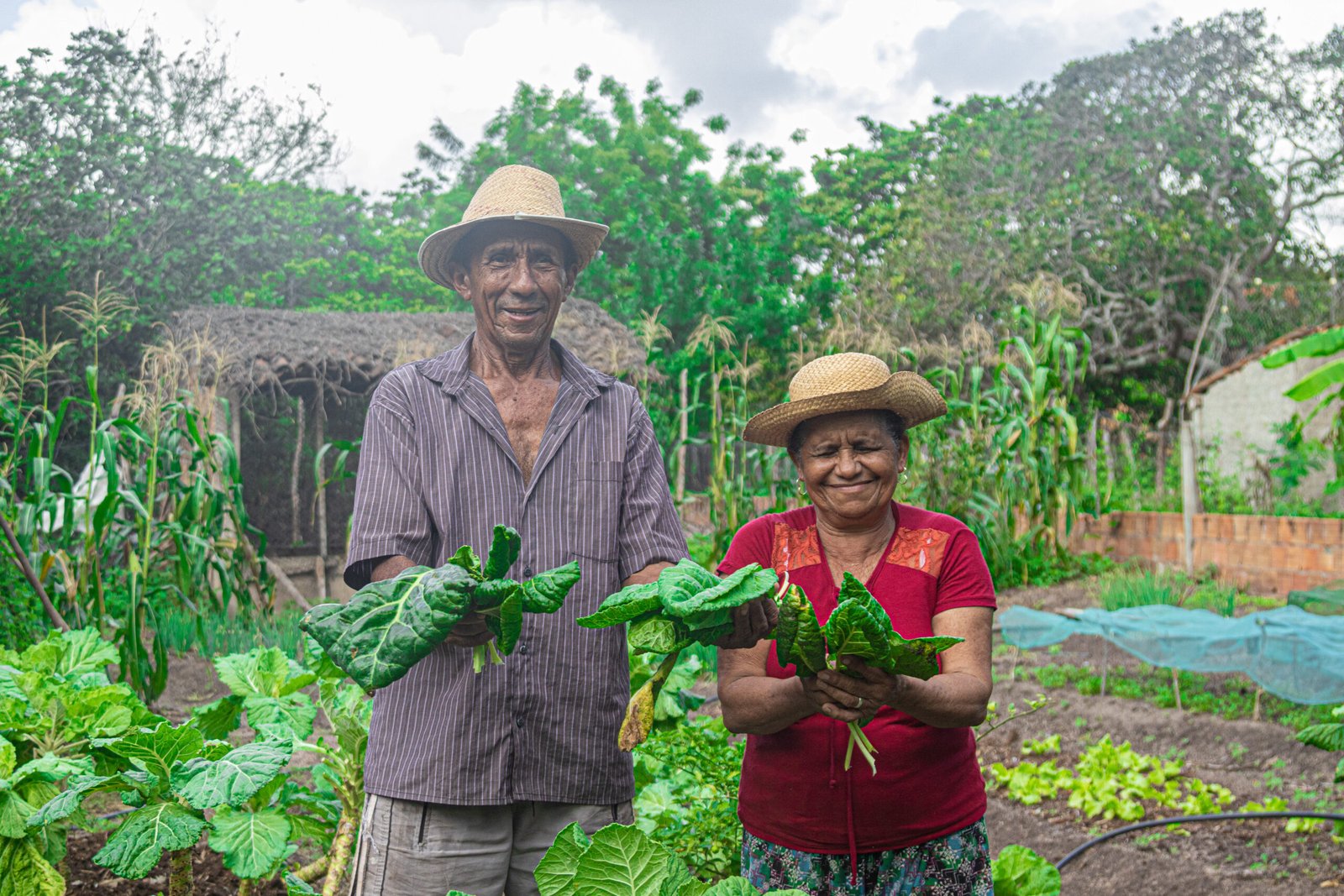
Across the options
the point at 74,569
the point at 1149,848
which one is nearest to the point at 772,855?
the point at 1149,848

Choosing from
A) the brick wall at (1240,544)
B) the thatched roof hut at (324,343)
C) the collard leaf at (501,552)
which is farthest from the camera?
the thatched roof hut at (324,343)

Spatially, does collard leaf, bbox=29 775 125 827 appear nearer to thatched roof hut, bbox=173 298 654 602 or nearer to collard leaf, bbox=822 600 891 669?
collard leaf, bbox=822 600 891 669

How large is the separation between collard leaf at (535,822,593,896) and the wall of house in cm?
1062

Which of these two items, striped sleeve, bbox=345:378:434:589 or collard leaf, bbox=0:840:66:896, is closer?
striped sleeve, bbox=345:378:434:589

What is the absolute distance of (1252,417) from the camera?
1179cm

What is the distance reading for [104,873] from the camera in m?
3.01

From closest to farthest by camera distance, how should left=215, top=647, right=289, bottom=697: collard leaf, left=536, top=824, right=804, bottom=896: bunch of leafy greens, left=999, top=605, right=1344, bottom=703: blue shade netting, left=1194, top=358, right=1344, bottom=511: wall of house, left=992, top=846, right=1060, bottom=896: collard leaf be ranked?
1. left=536, top=824, right=804, bottom=896: bunch of leafy greens
2. left=992, top=846, right=1060, bottom=896: collard leaf
3. left=215, top=647, right=289, bottom=697: collard leaf
4. left=999, top=605, right=1344, bottom=703: blue shade netting
5. left=1194, top=358, right=1344, bottom=511: wall of house

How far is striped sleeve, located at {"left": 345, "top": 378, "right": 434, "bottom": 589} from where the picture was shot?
1.84 meters

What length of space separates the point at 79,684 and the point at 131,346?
34.3 ft

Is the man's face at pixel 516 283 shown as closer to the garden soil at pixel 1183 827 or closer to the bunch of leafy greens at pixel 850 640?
the bunch of leafy greens at pixel 850 640

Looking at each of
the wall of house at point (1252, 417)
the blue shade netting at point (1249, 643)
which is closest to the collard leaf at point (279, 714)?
Answer: the blue shade netting at point (1249, 643)

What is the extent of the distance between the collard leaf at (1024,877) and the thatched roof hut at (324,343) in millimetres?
6436

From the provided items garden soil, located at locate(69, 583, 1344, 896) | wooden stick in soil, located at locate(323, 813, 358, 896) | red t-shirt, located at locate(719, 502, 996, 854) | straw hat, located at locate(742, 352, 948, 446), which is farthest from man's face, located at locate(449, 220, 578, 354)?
garden soil, located at locate(69, 583, 1344, 896)

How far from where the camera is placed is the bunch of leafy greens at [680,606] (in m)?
1.27
